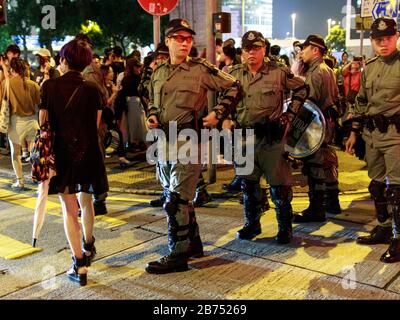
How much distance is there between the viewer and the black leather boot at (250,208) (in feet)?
17.0

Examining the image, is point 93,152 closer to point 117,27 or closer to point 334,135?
point 334,135

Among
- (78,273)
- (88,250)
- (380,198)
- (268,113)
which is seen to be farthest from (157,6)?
(78,273)

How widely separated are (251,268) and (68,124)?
201 centimetres

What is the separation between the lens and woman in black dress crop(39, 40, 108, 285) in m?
4.01

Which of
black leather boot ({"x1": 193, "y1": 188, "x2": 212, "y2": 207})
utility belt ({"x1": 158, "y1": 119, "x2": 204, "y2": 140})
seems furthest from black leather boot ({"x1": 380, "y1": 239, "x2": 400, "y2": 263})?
black leather boot ({"x1": 193, "y1": 188, "x2": 212, "y2": 207})

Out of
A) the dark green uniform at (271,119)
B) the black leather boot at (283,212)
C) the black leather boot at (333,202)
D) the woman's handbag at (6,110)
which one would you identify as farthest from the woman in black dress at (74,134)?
the woman's handbag at (6,110)

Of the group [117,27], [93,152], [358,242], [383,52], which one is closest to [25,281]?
[93,152]

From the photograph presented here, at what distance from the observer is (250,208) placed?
5.23 meters

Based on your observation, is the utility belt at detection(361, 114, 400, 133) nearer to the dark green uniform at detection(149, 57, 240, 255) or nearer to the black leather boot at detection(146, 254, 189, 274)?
the dark green uniform at detection(149, 57, 240, 255)

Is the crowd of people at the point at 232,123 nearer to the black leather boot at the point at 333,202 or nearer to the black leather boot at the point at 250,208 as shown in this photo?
the black leather boot at the point at 250,208

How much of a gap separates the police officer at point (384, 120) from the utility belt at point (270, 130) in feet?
2.70

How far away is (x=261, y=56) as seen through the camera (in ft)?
16.3

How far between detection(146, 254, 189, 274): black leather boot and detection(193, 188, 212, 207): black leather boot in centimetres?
225

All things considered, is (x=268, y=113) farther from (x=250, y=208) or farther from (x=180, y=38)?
(x=180, y=38)
